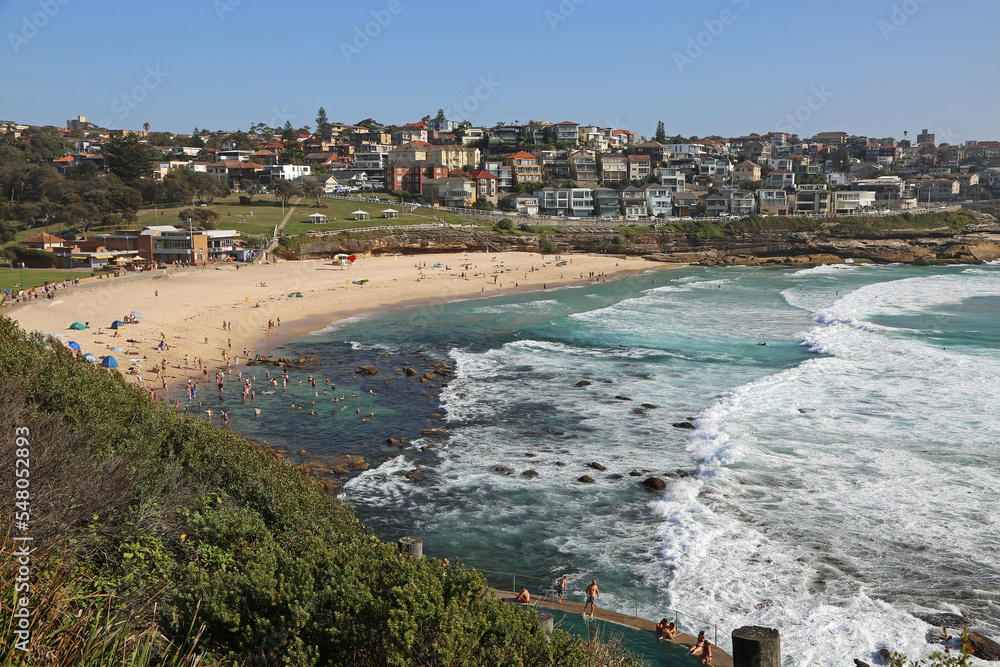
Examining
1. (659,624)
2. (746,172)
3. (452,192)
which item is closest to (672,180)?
(746,172)

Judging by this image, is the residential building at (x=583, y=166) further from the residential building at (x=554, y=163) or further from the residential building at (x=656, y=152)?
the residential building at (x=656, y=152)

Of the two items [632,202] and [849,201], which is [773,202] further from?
[632,202]

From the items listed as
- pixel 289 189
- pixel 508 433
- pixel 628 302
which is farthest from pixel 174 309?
pixel 289 189

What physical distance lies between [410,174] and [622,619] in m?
98.5

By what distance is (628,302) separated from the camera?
53.4 m

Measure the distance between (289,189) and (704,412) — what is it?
81313 millimetres

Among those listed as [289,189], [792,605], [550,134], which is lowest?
[792,605]

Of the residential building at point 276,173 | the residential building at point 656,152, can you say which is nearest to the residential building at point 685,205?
the residential building at point 656,152

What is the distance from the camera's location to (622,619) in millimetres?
13078

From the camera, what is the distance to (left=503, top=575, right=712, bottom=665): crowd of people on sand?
11.7 meters

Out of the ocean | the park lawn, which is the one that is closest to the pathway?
the ocean

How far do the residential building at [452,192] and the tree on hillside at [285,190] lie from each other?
60.9 feet

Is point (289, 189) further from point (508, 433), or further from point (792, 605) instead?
point (792, 605)

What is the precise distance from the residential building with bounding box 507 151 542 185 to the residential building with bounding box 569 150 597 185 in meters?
6.68
